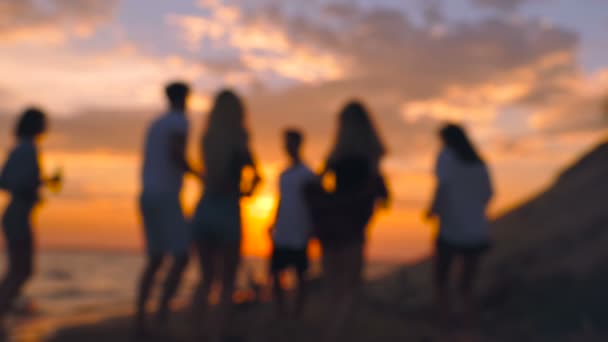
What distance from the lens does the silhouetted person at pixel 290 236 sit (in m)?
7.14

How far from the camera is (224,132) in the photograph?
5.47 meters

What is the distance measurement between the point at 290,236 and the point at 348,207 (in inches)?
75.8

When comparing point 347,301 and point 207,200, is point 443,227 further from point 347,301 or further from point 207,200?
point 207,200

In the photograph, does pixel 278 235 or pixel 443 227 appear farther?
pixel 278 235

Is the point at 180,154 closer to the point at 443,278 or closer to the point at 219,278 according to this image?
the point at 219,278

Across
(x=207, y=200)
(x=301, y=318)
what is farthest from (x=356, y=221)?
(x=301, y=318)

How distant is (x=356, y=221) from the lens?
17.7 feet

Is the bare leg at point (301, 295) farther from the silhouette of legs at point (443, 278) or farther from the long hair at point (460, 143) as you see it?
the long hair at point (460, 143)

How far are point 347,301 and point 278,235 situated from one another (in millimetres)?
2058

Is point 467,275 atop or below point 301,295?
atop

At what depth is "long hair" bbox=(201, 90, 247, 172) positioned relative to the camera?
5430 mm

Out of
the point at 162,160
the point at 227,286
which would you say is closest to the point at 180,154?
the point at 162,160

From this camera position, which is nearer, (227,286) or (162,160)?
(227,286)

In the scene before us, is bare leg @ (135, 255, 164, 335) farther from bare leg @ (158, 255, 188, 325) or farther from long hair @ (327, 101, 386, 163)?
long hair @ (327, 101, 386, 163)
